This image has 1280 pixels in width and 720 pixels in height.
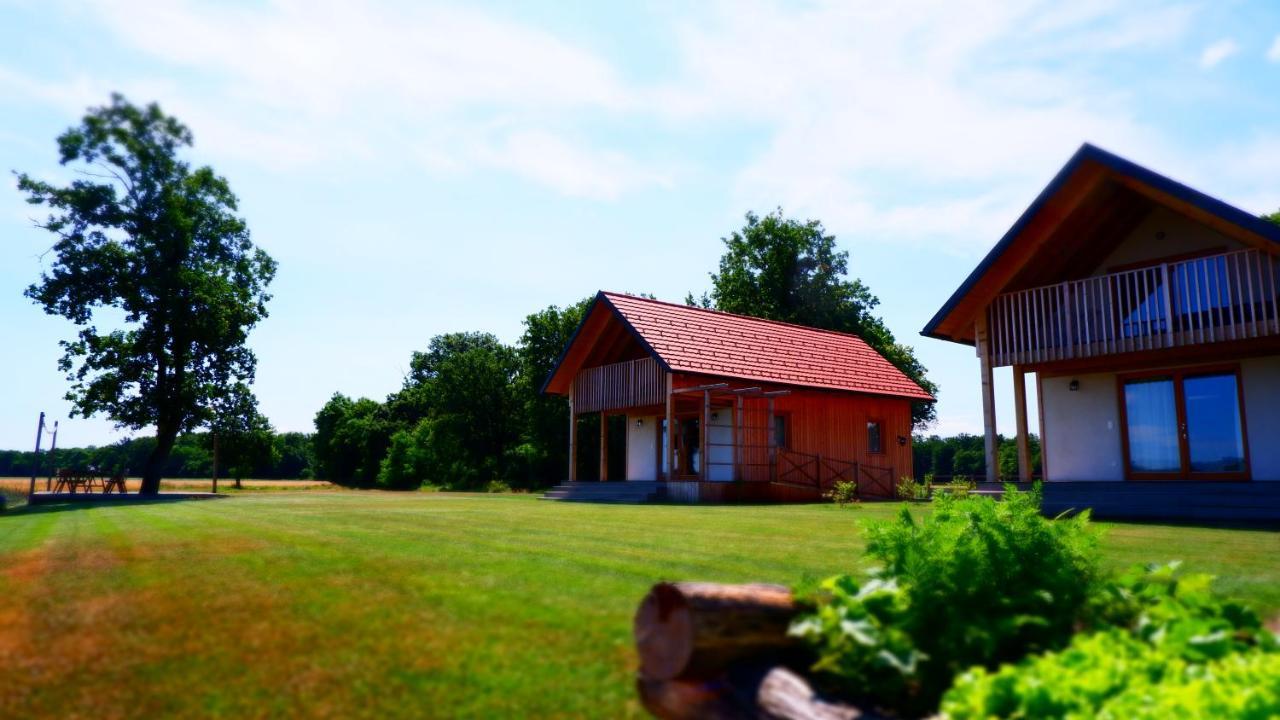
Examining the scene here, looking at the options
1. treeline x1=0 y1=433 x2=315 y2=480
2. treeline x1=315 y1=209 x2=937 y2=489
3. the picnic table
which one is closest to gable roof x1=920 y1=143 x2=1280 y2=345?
treeline x1=315 y1=209 x2=937 y2=489

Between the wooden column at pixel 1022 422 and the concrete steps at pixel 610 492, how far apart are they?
8271 millimetres

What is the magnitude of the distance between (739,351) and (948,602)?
1872 centimetres

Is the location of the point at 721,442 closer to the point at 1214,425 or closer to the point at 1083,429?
the point at 1083,429

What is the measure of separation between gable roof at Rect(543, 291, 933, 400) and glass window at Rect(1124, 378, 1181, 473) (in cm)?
865

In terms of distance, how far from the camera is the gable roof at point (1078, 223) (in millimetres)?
12516

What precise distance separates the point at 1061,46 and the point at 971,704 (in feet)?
31.3

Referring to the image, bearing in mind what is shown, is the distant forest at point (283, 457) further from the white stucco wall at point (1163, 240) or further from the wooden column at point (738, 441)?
the white stucco wall at point (1163, 240)

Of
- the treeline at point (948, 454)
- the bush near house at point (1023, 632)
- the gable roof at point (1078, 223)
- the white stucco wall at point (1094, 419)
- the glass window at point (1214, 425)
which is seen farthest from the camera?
the treeline at point (948, 454)

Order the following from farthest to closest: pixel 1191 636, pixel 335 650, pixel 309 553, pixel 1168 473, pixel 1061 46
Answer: pixel 1168 473
pixel 1061 46
pixel 309 553
pixel 335 650
pixel 1191 636

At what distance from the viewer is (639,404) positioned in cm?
2219

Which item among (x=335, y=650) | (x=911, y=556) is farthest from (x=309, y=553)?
(x=911, y=556)

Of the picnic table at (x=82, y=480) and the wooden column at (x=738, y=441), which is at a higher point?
the wooden column at (x=738, y=441)

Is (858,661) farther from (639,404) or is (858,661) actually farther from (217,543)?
(639,404)

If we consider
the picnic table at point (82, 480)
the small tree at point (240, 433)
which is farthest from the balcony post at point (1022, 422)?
the picnic table at point (82, 480)
